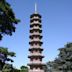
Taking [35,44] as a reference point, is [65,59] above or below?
below

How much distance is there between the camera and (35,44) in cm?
5741

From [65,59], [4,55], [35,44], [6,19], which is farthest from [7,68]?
[35,44]

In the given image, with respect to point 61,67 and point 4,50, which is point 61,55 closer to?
point 61,67

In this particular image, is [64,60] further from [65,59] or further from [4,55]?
[4,55]

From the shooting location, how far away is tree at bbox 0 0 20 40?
18.0 metres

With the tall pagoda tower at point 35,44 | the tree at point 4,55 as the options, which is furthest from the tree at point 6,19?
the tall pagoda tower at point 35,44

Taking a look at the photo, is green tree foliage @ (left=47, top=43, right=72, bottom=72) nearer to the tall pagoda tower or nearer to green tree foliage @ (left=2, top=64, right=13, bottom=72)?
the tall pagoda tower

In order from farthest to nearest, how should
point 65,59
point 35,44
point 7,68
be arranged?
point 35,44 < point 65,59 < point 7,68

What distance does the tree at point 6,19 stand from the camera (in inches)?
707

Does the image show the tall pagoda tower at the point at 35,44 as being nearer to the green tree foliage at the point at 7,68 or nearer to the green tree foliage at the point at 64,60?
the green tree foliage at the point at 64,60

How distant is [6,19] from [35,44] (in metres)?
39.3

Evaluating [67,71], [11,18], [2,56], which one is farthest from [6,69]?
[67,71]

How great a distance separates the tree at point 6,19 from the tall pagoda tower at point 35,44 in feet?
119

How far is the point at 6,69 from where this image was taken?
1756 cm
